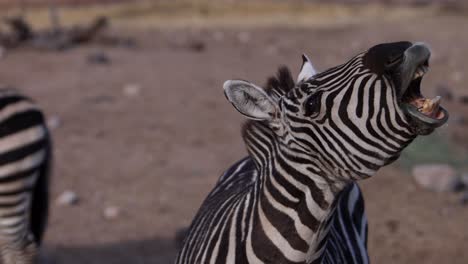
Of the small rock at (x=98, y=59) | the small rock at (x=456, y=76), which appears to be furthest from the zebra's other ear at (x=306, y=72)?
the small rock at (x=456, y=76)

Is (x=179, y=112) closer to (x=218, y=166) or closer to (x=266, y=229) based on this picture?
(x=218, y=166)

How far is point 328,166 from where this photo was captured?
2.13 m

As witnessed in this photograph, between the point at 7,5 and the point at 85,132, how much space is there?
13530 mm

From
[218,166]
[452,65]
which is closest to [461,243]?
[218,166]

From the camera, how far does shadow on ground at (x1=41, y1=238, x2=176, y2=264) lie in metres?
5.18

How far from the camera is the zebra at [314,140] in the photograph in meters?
1.98

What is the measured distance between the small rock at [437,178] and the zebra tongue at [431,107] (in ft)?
13.9

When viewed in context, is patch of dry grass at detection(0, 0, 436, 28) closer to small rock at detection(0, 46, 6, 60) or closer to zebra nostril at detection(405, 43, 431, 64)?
small rock at detection(0, 46, 6, 60)

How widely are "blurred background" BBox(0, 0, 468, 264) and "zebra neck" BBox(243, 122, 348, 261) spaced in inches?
16.1

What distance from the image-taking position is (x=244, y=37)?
1399 centimetres

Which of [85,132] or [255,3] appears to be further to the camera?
[255,3]

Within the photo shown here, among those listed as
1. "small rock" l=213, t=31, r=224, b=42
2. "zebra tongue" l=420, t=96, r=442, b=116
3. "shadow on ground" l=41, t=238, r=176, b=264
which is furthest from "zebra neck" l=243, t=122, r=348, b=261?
"small rock" l=213, t=31, r=224, b=42

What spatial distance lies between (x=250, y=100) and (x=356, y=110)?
32 centimetres

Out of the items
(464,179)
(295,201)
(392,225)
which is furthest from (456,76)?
(295,201)
